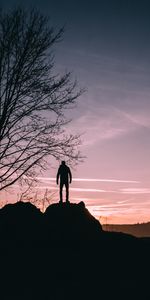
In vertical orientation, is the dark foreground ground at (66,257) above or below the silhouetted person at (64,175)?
below

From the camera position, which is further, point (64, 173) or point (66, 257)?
point (64, 173)

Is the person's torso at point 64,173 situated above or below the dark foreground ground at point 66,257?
above

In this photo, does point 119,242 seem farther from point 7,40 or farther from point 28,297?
point 7,40

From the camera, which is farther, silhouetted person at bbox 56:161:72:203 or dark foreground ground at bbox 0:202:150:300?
silhouetted person at bbox 56:161:72:203

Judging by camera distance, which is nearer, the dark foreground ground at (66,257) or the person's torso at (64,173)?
the dark foreground ground at (66,257)

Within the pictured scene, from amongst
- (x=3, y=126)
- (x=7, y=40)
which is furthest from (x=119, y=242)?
(x=7, y=40)

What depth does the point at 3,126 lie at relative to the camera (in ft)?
67.8

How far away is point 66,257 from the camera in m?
17.4

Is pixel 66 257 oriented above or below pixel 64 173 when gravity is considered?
below

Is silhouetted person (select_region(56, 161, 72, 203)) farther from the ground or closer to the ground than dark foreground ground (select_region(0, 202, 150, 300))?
farther from the ground

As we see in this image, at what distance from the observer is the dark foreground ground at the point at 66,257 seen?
15.2 meters

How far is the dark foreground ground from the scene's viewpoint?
15.2 meters

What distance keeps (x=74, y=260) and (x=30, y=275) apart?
1927 mm

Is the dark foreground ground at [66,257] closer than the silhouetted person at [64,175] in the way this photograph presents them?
Yes
